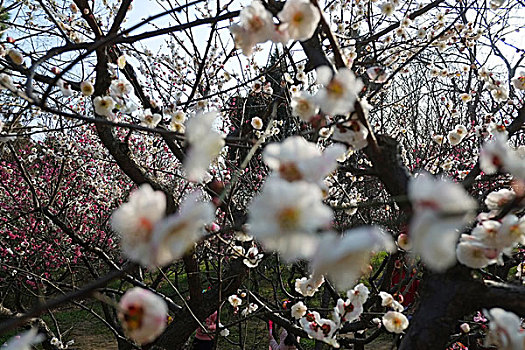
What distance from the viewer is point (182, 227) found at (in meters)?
0.61

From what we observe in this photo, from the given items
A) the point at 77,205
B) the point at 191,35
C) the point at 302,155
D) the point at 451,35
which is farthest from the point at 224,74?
the point at 77,205

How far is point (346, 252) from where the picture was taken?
53 cm

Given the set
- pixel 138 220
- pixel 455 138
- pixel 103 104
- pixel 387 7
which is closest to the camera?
pixel 138 220

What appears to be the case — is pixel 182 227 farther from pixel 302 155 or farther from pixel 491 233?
pixel 491 233

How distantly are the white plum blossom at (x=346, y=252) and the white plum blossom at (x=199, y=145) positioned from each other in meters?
0.20

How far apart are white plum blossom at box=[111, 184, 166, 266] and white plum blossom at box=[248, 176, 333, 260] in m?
0.15

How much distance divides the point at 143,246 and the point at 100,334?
737cm

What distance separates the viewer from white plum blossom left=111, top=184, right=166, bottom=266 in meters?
0.61

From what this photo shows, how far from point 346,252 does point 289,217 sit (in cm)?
9

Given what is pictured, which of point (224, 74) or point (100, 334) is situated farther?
point (100, 334)

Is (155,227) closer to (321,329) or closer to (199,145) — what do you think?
(199,145)

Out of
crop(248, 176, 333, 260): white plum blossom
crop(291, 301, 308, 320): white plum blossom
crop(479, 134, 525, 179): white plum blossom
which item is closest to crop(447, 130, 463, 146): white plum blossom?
crop(291, 301, 308, 320): white plum blossom

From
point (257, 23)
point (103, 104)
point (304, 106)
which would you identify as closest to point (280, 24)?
point (257, 23)

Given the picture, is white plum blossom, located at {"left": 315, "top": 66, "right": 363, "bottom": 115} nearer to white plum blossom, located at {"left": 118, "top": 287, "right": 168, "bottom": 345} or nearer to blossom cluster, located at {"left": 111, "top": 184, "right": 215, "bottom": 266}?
blossom cluster, located at {"left": 111, "top": 184, "right": 215, "bottom": 266}
